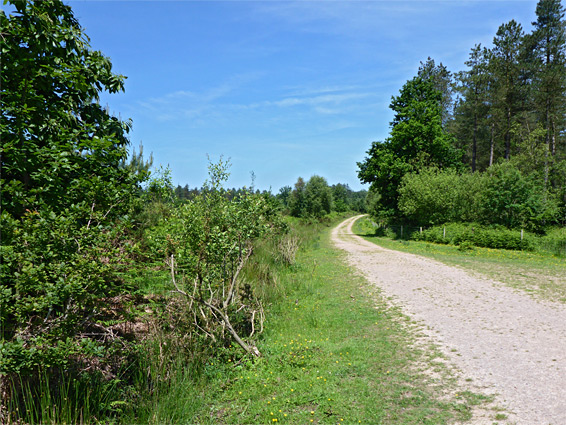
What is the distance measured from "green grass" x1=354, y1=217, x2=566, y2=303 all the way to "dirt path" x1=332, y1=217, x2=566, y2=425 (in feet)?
2.64

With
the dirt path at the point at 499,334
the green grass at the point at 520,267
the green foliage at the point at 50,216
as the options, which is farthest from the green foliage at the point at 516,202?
the green foliage at the point at 50,216

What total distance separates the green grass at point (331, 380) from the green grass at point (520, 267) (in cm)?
497

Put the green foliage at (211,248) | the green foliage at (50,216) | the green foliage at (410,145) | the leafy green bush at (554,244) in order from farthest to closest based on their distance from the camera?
the green foliage at (410,145) < the leafy green bush at (554,244) < the green foliage at (211,248) < the green foliage at (50,216)

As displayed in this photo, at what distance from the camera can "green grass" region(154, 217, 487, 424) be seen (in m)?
4.01

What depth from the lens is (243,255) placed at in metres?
6.41

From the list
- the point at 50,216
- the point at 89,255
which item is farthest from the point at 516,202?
the point at 50,216

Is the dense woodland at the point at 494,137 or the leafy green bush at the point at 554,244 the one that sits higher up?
the dense woodland at the point at 494,137

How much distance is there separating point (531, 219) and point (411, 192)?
8438 mm

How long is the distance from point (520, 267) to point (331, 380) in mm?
12010

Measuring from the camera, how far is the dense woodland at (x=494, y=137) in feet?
75.6

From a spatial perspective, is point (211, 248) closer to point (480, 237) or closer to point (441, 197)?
point (480, 237)

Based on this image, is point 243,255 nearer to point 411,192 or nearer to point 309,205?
Answer: point 411,192

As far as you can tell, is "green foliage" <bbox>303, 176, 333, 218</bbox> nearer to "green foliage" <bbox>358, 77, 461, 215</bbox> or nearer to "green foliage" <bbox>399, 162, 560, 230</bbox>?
"green foliage" <bbox>358, 77, 461, 215</bbox>

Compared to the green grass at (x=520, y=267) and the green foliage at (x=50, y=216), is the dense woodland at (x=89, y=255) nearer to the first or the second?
the green foliage at (x=50, y=216)
